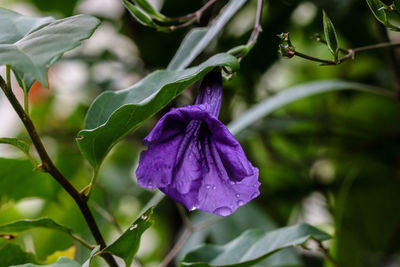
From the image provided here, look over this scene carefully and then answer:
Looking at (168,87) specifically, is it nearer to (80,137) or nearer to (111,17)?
(80,137)

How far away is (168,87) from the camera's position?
2.01 feet

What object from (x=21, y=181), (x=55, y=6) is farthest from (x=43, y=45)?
(x=55, y=6)

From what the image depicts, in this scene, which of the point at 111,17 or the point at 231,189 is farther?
the point at 111,17

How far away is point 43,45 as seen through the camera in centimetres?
52

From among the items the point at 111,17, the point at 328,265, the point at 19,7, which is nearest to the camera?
the point at 328,265

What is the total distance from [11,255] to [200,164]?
0.31 m

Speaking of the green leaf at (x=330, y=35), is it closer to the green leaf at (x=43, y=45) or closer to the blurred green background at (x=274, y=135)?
the green leaf at (x=43, y=45)

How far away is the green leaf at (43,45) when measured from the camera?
478mm

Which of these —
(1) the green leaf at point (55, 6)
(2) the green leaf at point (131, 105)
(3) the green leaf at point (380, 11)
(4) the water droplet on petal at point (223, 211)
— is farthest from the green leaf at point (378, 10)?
(1) the green leaf at point (55, 6)

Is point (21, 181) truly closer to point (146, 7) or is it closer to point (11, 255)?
point (11, 255)

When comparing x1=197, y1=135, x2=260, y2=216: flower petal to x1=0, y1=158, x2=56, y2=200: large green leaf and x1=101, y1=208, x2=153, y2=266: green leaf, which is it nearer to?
x1=101, y1=208, x2=153, y2=266: green leaf

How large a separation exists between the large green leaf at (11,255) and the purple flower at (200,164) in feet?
0.79

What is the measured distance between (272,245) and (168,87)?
310mm

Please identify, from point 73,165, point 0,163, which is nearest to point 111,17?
point 73,165
